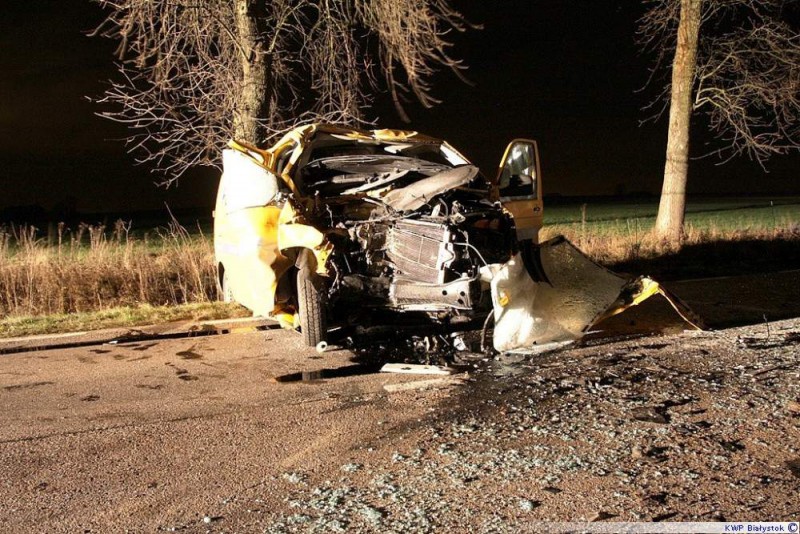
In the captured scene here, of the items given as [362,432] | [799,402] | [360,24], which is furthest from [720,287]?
[362,432]

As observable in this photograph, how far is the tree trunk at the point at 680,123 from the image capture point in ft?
49.3

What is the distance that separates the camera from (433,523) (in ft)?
10.9

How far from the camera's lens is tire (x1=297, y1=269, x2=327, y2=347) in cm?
665

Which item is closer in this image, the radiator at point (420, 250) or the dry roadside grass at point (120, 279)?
the radiator at point (420, 250)

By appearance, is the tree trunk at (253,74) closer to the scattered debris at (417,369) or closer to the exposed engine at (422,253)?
the exposed engine at (422,253)

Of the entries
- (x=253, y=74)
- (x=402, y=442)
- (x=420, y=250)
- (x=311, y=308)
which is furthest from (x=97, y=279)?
(x=402, y=442)

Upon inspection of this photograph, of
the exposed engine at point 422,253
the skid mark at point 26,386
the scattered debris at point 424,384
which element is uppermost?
the exposed engine at point 422,253

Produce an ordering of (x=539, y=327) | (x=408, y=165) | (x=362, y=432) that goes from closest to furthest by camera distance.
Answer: (x=362, y=432)
(x=539, y=327)
(x=408, y=165)

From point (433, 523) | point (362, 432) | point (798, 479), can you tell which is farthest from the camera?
point (362, 432)

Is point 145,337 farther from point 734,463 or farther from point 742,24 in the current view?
point 742,24

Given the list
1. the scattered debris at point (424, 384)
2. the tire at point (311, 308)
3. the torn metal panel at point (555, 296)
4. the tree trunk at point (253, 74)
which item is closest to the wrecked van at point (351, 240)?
the tire at point (311, 308)

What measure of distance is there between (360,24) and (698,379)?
7.89 metres

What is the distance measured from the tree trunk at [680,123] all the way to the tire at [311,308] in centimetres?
1002

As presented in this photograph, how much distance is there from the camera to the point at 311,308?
670cm
